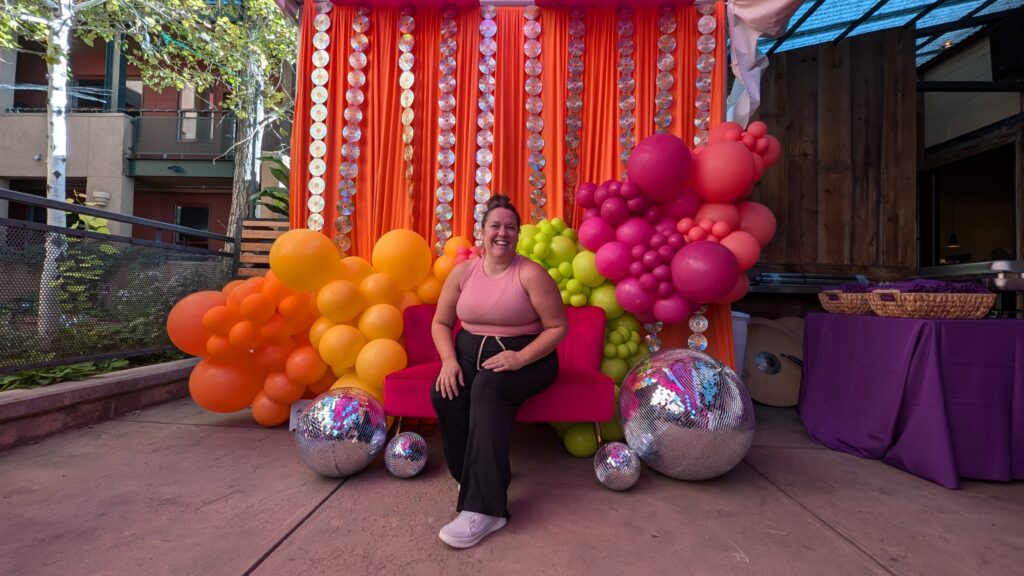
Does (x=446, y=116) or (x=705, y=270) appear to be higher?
(x=446, y=116)

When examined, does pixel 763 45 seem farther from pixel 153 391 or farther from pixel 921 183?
pixel 153 391

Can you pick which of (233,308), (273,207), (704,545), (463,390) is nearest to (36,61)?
(273,207)

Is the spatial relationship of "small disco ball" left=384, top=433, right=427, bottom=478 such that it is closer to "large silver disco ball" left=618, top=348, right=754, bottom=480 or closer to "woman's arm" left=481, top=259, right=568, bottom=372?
"woman's arm" left=481, top=259, right=568, bottom=372

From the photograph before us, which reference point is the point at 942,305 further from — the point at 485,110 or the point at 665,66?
the point at 485,110

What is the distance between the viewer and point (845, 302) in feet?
8.82

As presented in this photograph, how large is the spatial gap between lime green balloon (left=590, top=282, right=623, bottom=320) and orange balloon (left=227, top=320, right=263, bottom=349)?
2004 millimetres

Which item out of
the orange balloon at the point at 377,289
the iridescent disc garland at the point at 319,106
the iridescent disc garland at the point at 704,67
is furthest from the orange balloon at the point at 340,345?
the iridescent disc garland at the point at 704,67

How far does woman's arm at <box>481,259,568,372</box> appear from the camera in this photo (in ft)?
6.04

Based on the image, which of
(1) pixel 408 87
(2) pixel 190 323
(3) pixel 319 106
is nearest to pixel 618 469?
(2) pixel 190 323

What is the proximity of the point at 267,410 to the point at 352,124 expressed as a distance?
213cm

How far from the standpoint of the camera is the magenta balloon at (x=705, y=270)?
2.34 m

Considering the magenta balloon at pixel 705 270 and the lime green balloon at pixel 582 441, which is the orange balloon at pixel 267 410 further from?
the magenta balloon at pixel 705 270

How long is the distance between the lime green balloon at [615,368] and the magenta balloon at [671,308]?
14.7 inches

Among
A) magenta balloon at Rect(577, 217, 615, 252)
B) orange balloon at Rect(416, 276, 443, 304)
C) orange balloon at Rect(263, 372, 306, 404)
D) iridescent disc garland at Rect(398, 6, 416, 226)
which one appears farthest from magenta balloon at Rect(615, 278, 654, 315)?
orange balloon at Rect(263, 372, 306, 404)
